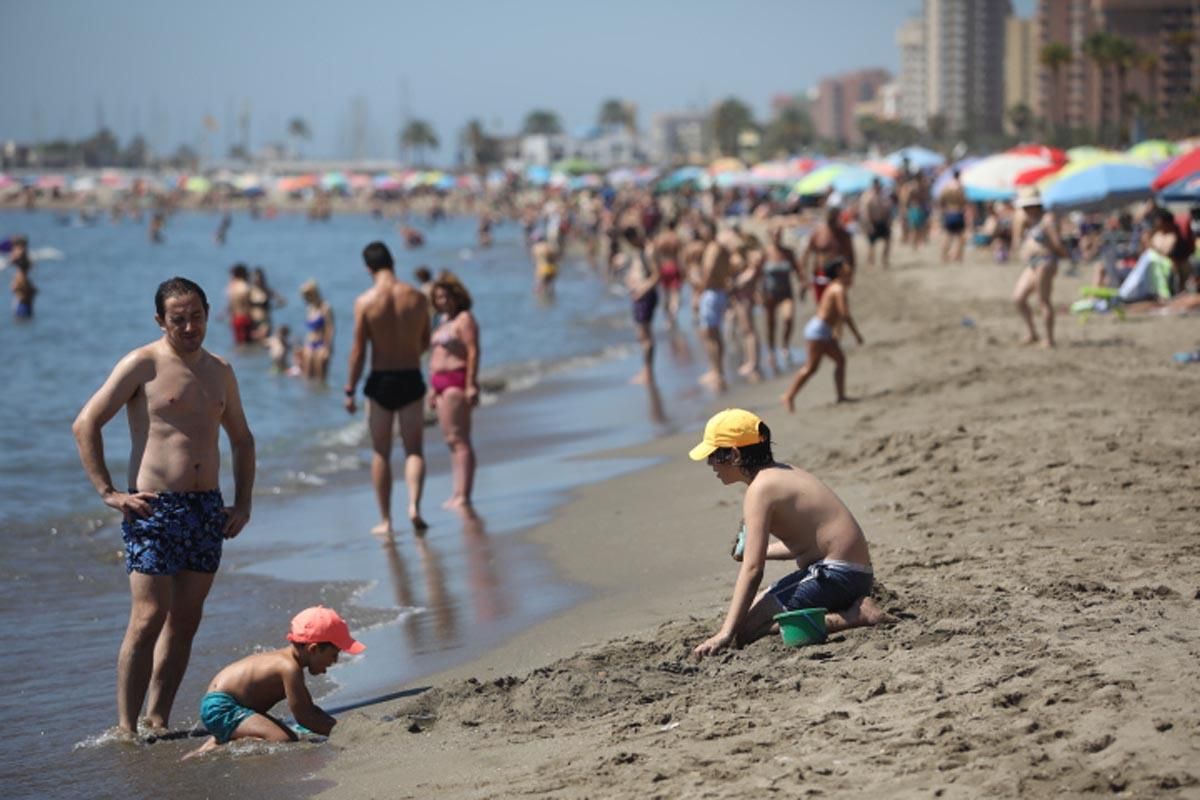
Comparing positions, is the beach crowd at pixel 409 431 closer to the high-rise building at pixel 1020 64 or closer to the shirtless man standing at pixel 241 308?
the shirtless man standing at pixel 241 308

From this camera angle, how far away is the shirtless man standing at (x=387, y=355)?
9016 mm

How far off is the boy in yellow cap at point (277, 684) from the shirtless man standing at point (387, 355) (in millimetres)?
3483

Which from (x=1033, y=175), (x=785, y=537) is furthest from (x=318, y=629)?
(x=1033, y=175)

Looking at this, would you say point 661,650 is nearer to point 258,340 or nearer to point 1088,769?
point 1088,769

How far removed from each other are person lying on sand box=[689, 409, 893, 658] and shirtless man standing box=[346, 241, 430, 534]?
3.75 m

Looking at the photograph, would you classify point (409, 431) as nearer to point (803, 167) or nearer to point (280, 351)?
point (280, 351)

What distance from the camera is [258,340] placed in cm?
2258

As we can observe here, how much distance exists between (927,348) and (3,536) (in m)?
9.31

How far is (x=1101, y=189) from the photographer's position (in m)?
19.5

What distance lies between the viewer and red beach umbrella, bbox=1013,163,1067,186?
80.6 feet

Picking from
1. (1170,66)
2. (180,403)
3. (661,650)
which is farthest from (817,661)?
(1170,66)

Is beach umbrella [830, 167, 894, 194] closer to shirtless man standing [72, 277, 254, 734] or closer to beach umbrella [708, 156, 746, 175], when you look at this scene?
beach umbrella [708, 156, 746, 175]

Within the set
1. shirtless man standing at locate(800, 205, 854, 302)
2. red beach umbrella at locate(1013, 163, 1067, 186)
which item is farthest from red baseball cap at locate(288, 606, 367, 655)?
red beach umbrella at locate(1013, 163, 1067, 186)

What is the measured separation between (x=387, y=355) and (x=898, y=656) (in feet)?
15.1
